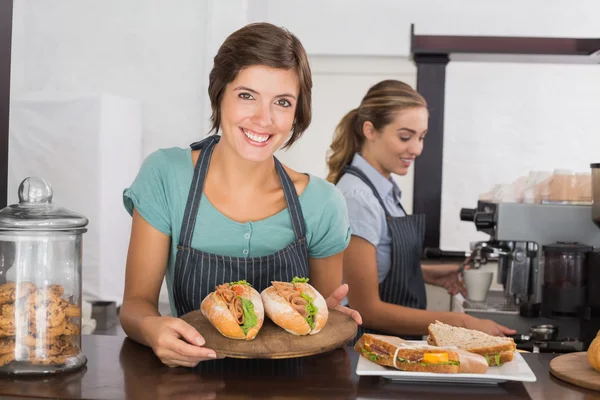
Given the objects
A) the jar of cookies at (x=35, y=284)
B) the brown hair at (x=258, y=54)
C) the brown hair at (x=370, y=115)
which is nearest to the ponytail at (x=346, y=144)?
the brown hair at (x=370, y=115)

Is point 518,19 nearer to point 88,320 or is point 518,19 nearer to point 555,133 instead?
point 555,133

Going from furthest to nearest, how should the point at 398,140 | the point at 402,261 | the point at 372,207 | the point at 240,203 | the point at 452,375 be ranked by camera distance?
the point at 398,140 → the point at 402,261 → the point at 372,207 → the point at 240,203 → the point at 452,375

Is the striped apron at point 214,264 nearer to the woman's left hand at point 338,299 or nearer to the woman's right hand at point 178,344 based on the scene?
the woman's left hand at point 338,299

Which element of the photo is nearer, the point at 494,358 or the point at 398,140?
the point at 494,358

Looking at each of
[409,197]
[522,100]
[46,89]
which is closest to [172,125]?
[46,89]

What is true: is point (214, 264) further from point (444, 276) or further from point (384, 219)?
point (444, 276)

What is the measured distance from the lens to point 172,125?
3.87 m

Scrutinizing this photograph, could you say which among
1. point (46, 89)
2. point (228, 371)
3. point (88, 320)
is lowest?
point (88, 320)

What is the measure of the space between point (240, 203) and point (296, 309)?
572 mm

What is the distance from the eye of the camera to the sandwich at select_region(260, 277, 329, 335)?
162cm

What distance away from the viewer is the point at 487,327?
2.79 metres

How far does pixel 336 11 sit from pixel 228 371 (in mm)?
4149

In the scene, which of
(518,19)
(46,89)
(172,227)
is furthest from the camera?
(518,19)

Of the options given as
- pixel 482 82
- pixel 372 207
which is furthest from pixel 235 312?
pixel 482 82
